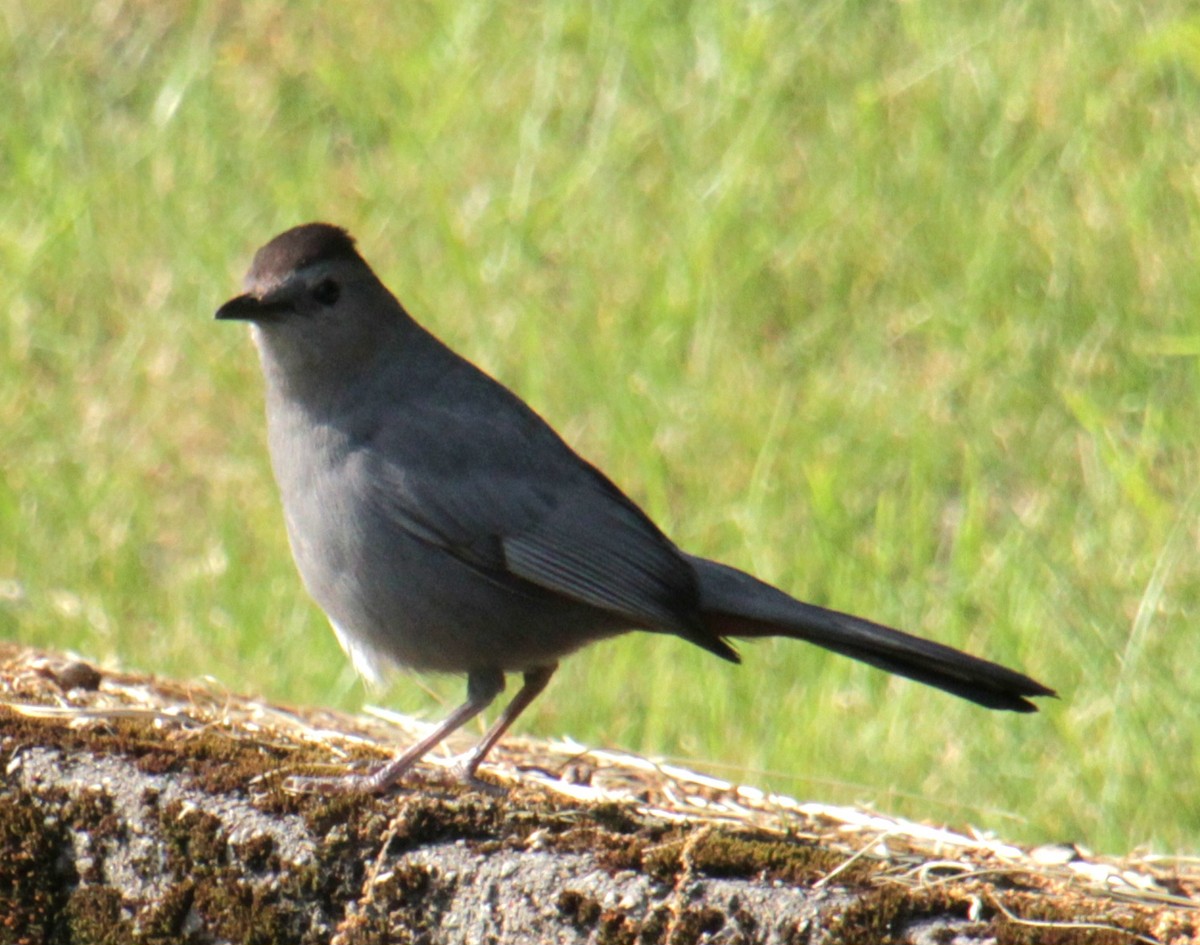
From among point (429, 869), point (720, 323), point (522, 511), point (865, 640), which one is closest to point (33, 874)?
point (429, 869)

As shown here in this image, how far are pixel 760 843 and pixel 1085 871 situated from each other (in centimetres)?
84

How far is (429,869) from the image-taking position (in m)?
3.40

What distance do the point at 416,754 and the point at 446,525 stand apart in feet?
2.66

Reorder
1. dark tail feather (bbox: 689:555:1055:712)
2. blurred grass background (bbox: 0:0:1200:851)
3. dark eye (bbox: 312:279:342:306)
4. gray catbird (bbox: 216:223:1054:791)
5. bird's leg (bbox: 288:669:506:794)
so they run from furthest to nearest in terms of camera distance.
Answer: blurred grass background (bbox: 0:0:1200:851) → dark eye (bbox: 312:279:342:306) → gray catbird (bbox: 216:223:1054:791) → dark tail feather (bbox: 689:555:1055:712) → bird's leg (bbox: 288:669:506:794)

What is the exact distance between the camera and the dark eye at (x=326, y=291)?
497 centimetres

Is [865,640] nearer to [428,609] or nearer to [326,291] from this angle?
[428,609]

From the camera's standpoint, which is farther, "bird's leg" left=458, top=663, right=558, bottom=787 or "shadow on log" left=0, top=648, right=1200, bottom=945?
"bird's leg" left=458, top=663, right=558, bottom=787

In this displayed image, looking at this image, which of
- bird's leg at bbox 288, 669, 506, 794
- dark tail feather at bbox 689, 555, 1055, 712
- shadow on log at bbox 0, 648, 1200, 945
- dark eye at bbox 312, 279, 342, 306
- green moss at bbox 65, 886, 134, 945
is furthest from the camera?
dark eye at bbox 312, 279, 342, 306

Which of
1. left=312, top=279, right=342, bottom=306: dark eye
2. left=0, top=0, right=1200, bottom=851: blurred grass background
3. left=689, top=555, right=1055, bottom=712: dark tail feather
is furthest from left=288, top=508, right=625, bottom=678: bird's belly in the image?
left=0, top=0, right=1200, bottom=851: blurred grass background

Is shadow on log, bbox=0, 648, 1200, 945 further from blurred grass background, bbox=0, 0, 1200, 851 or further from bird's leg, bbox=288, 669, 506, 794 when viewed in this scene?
blurred grass background, bbox=0, 0, 1200, 851

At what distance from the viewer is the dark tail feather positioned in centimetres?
430

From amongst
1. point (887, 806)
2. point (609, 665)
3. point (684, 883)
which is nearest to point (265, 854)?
point (684, 883)

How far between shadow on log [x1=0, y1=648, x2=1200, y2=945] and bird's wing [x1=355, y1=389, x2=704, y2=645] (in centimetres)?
71

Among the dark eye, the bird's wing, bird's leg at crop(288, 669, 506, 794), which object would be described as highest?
the dark eye
